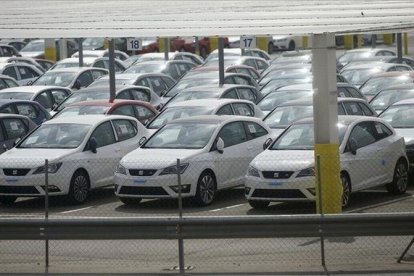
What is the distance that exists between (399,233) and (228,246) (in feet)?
8.80

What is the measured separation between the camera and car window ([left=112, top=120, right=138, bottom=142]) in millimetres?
24247

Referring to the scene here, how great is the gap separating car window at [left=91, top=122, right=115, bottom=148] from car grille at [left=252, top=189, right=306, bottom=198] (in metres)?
4.14

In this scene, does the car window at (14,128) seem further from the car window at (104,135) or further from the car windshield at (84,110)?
the car window at (104,135)

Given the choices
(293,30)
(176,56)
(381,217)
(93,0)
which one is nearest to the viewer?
(381,217)

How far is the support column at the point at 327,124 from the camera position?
18.5 m

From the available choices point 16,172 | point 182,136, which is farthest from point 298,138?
point 16,172

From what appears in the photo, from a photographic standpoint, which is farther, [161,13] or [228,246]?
[161,13]

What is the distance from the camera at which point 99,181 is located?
75.7 feet

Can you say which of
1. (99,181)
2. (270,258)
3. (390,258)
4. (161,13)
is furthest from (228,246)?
(99,181)

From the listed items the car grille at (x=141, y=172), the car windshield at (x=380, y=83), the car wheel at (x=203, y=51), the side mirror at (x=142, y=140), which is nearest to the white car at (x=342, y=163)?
the car grille at (x=141, y=172)

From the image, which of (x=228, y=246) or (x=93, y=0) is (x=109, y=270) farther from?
(x=93, y=0)

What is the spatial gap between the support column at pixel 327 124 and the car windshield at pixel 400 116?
635 cm

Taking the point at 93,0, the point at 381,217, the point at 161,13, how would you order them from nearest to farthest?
the point at 381,217
the point at 161,13
the point at 93,0

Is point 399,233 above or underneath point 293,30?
underneath
